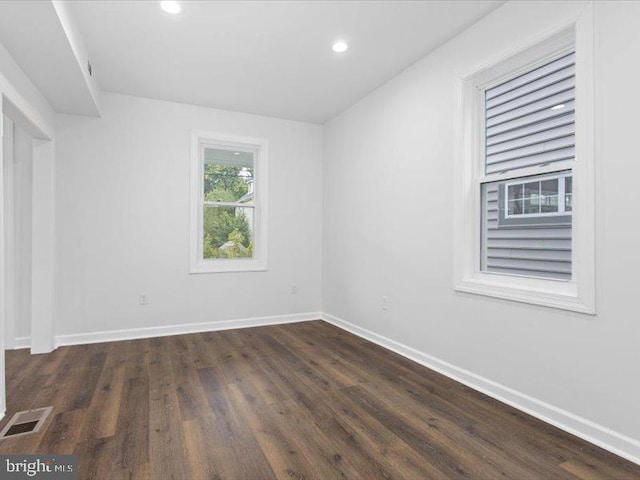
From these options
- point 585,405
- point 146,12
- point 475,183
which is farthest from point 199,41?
point 585,405

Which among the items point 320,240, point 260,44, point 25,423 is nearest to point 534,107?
point 260,44

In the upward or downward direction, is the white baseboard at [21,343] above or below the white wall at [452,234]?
below

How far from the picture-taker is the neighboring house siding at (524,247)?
2.37 meters

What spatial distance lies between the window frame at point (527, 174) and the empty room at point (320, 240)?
2 cm

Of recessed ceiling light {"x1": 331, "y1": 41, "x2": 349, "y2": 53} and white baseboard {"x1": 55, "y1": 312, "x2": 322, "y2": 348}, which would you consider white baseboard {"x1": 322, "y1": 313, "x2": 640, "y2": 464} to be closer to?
white baseboard {"x1": 55, "y1": 312, "x2": 322, "y2": 348}

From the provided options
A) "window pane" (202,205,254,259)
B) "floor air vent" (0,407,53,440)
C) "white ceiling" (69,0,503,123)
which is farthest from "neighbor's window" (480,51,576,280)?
"floor air vent" (0,407,53,440)

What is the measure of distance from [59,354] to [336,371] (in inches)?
106

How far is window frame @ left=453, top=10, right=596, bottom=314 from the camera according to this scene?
205 centimetres

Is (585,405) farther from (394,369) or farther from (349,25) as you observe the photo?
(349,25)

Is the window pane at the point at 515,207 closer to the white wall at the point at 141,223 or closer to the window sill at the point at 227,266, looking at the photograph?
the white wall at the point at 141,223

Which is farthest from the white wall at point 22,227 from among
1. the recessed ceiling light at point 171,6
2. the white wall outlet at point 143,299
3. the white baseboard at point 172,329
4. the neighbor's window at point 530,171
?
the neighbor's window at point 530,171

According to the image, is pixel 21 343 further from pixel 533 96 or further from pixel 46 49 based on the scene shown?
pixel 533 96

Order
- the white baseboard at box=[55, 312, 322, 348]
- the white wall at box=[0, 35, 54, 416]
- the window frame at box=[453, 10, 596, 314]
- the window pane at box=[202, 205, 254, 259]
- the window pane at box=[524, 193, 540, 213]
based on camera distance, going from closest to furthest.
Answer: the window frame at box=[453, 10, 596, 314]
the white wall at box=[0, 35, 54, 416]
the window pane at box=[524, 193, 540, 213]
the white baseboard at box=[55, 312, 322, 348]
the window pane at box=[202, 205, 254, 259]

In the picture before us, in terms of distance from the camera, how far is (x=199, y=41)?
3023mm
